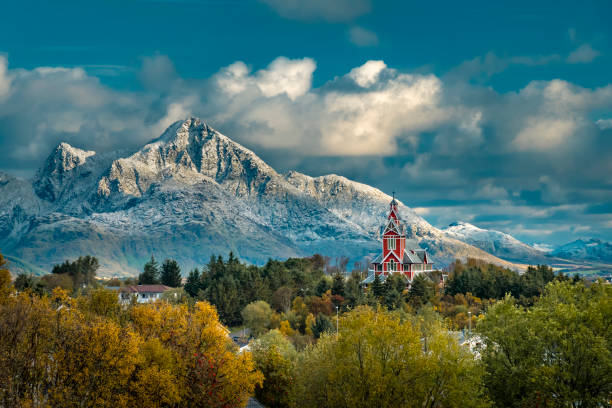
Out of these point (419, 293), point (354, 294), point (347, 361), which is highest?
point (419, 293)

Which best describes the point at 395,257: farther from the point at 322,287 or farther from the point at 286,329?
the point at 286,329

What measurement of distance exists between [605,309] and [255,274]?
134462 millimetres

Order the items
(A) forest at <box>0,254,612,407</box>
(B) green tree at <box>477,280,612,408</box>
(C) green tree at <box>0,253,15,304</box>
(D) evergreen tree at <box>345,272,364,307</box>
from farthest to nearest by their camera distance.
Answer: (D) evergreen tree at <box>345,272,364,307</box> → (C) green tree at <box>0,253,15,304</box> → (A) forest at <box>0,254,612,407</box> → (B) green tree at <box>477,280,612,408</box>

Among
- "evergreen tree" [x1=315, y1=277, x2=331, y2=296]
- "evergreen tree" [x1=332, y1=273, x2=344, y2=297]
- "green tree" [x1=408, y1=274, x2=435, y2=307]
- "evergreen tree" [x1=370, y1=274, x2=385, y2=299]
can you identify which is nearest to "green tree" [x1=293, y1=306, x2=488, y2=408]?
"green tree" [x1=408, y1=274, x2=435, y2=307]

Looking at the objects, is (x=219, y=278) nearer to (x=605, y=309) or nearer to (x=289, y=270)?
(x=289, y=270)

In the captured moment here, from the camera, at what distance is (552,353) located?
56906mm

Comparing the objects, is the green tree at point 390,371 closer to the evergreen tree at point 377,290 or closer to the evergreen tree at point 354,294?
the evergreen tree at point 354,294

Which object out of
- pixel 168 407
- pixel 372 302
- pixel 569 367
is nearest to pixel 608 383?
pixel 569 367

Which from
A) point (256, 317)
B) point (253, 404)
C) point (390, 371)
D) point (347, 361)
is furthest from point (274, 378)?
point (256, 317)

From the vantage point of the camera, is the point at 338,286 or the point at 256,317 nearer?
the point at 256,317

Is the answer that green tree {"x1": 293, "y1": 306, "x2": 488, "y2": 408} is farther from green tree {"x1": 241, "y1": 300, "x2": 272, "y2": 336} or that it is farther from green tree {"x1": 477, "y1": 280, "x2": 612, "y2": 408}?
green tree {"x1": 241, "y1": 300, "x2": 272, "y2": 336}

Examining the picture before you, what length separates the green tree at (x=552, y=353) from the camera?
5338 centimetres

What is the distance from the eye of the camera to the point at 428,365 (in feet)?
195

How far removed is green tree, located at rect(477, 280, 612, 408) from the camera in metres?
53.4
